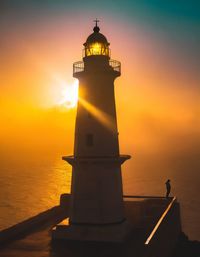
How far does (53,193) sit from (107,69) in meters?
73.6

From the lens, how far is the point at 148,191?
8750 cm

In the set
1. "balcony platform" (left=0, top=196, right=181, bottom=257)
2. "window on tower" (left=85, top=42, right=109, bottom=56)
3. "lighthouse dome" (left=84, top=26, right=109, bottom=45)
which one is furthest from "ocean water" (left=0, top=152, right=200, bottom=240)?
"lighthouse dome" (left=84, top=26, right=109, bottom=45)

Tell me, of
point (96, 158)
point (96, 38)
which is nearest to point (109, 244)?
point (96, 158)

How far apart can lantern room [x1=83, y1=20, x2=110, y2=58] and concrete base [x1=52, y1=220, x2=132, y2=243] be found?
944 centimetres

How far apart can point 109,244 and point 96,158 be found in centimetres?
448

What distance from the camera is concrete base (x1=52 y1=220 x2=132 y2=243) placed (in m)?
18.0

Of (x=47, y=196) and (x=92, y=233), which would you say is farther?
(x=47, y=196)

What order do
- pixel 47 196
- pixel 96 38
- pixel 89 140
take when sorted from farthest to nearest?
pixel 47 196 → pixel 96 38 → pixel 89 140

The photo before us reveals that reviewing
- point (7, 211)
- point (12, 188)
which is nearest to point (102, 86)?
point (7, 211)

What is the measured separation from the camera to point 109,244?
17.6 meters

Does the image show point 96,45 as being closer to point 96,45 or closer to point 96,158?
point 96,45

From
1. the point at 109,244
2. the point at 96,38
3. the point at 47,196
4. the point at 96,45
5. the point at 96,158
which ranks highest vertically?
the point at 96,38

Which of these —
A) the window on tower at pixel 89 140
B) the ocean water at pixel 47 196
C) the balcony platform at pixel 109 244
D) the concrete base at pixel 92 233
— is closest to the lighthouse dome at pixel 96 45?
the window on tower at pixel 89 140

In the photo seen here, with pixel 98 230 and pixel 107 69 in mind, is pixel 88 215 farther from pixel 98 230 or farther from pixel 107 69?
pixel 107 69
